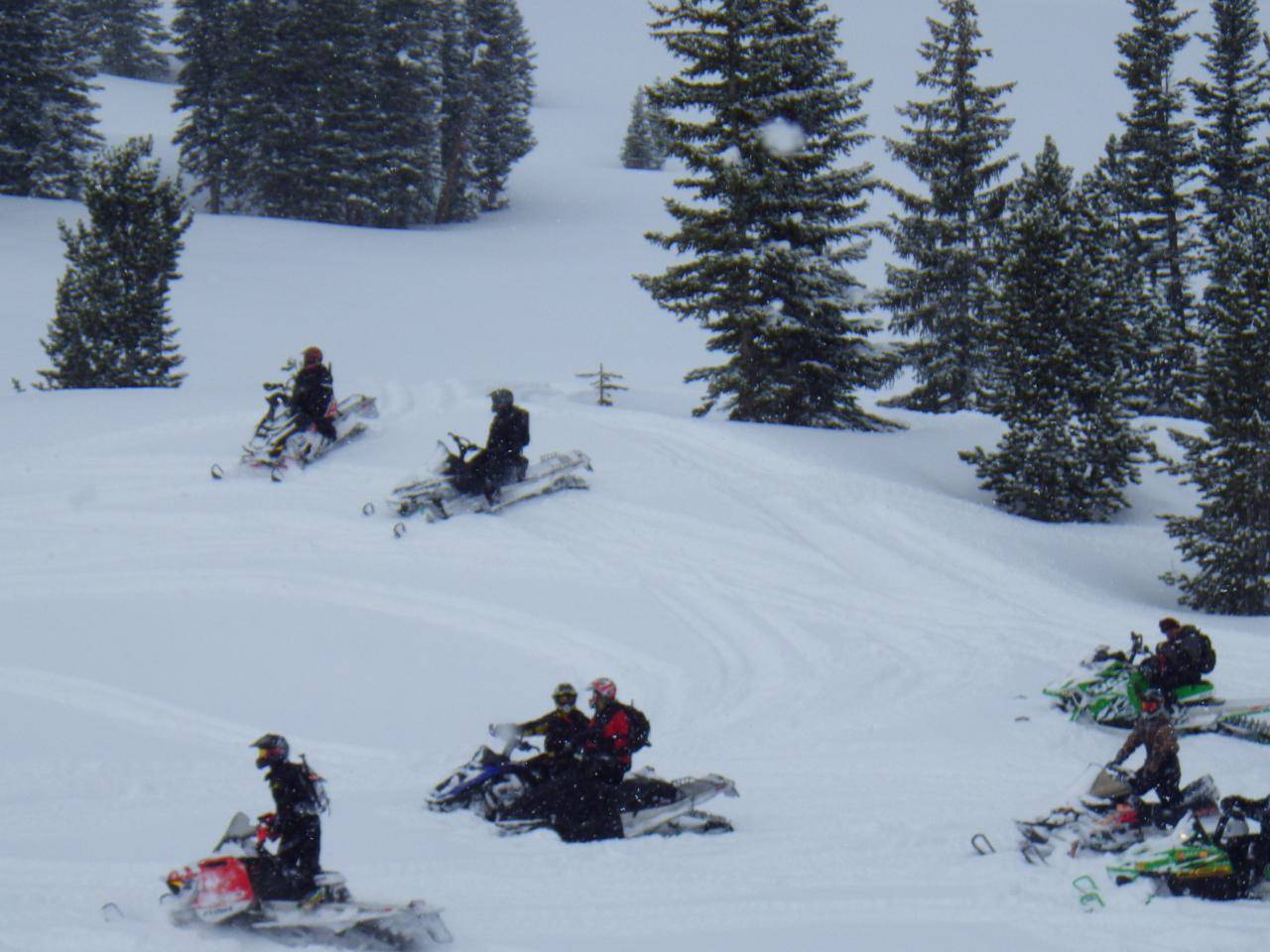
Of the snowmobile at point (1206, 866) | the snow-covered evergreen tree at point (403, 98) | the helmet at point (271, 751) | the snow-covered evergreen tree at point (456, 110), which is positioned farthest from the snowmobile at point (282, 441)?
the snow-covered evergreen tree at point (456, 110)

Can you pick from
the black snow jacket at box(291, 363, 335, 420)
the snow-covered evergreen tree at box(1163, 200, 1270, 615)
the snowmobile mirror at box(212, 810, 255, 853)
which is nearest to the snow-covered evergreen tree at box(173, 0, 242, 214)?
the black snow jacket at box(291, 363, 335, 420)

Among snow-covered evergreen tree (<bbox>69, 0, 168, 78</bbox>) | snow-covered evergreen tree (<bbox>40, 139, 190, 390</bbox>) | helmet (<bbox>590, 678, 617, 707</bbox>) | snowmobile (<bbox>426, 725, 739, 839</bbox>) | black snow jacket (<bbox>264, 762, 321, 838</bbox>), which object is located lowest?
snowmobile (<bbox>426, 725, 739, 839</bbox>)

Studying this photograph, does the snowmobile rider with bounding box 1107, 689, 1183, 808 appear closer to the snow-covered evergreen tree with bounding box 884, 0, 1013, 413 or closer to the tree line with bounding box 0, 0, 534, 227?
the snow-covered evergreen tree with bounding box 884, 0, 1013, 413

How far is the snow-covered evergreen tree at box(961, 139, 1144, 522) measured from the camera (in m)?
20.8

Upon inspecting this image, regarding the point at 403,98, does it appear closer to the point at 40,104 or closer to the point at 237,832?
the point at 40,104

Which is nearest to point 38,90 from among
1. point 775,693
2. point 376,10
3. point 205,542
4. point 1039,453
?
point 376,10

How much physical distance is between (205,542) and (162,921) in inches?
357

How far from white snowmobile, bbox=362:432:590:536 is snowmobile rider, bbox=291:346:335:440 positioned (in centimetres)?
239

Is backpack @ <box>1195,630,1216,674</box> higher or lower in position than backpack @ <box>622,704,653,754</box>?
higher

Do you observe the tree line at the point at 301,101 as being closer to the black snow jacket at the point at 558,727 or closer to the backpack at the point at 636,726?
the black snow jacket at the point at 558,727

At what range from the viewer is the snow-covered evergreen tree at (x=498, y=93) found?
58.2m

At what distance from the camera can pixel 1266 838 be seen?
759 cm

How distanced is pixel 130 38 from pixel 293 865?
94.9 metres

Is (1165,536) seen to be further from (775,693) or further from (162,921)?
(162,921)
